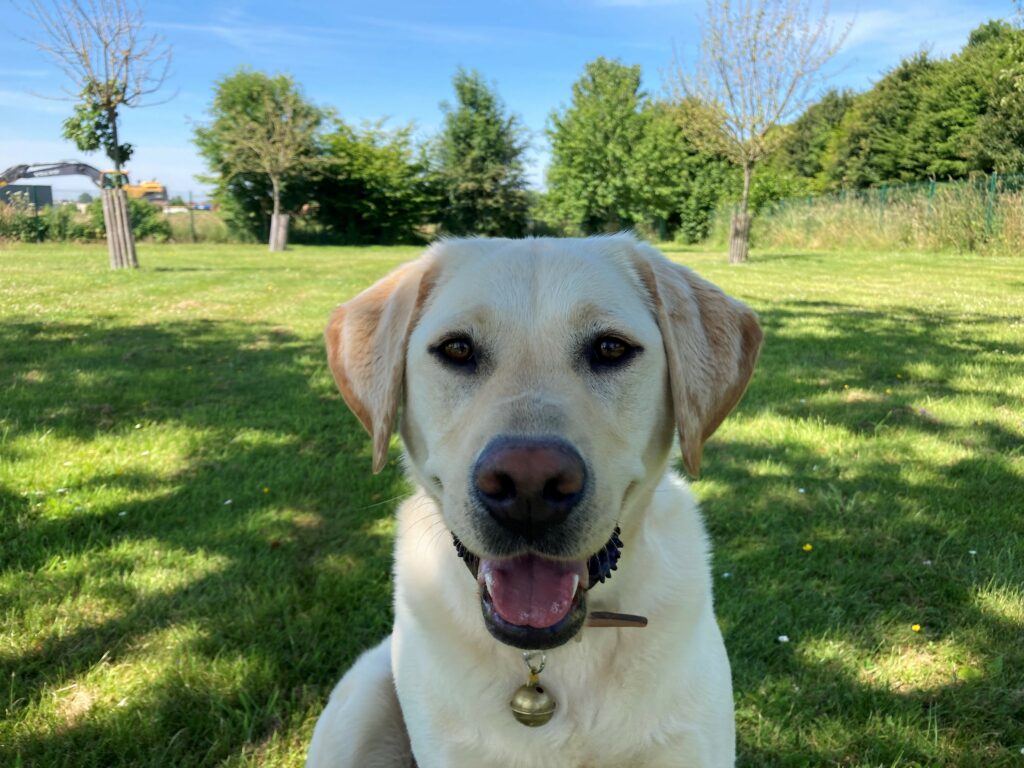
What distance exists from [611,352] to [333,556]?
7.75 feet

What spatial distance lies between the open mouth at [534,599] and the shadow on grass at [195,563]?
53.0 inches

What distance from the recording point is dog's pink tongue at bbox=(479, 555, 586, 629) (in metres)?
1.82

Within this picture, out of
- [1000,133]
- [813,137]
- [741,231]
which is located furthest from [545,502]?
[813,137]

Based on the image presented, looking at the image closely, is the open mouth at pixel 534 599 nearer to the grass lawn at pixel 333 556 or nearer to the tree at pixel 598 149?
the grass lawn at pixel 333 556

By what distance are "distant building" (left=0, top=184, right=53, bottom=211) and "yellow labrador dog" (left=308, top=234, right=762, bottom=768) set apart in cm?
4029

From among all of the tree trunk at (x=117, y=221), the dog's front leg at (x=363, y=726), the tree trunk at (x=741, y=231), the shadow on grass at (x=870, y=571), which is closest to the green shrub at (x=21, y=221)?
the tree trunk at (x=117, y=221)

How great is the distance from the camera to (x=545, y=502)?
1.63m

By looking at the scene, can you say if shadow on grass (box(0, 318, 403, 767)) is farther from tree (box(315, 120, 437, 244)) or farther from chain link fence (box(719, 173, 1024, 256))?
tree (box(315, 120, 437, 244))

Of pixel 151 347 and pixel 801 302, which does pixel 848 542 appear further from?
pixel 801 302

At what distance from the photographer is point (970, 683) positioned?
107 inches

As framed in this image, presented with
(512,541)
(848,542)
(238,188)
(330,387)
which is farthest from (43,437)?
(238,188)

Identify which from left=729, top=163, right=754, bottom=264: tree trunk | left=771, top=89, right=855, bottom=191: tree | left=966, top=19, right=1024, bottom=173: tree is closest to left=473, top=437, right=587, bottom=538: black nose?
left=729, top=163, right=754, bottom=264: tree trunk

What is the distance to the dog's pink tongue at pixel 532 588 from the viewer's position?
1.82 metres

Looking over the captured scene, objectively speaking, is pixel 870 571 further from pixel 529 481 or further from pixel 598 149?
pixel 598 149
